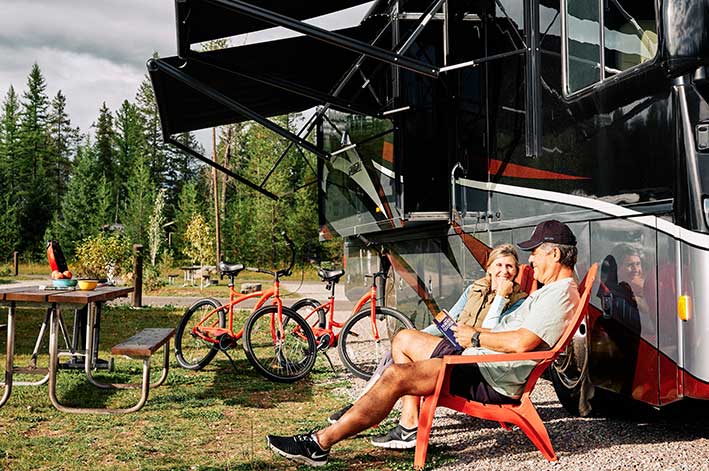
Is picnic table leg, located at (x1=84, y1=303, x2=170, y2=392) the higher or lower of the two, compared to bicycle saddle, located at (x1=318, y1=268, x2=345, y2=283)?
lower

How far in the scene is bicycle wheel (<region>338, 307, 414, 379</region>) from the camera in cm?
684

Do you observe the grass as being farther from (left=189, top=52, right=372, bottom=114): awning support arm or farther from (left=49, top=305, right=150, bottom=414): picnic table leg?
(left=189, top=52, right=372, bottom=114): awning support arm

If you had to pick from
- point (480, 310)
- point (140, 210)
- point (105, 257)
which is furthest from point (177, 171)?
point (480, 310)

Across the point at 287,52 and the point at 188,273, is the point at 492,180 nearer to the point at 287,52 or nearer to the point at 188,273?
the point at 287,52

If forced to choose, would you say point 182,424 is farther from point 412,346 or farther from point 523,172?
point 523,172

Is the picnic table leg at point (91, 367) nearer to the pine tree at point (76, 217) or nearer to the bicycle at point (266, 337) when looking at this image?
the bicycle at point (266, 337)

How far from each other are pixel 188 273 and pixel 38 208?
80.4ft

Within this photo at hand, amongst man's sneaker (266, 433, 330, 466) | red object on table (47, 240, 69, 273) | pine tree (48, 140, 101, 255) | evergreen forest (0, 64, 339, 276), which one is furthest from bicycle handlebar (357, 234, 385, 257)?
pine tree (48, 140, 101, 255)

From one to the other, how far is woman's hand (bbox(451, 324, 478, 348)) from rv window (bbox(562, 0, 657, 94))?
1665 mm

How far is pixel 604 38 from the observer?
4340 millimetres

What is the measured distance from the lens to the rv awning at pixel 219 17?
18.9 ft

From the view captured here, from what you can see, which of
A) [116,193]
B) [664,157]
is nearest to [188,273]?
[664,157]

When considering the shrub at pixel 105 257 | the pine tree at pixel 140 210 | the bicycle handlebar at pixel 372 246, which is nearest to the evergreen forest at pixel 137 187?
the pine tree at pixel 140 210

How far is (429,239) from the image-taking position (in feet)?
24.7
